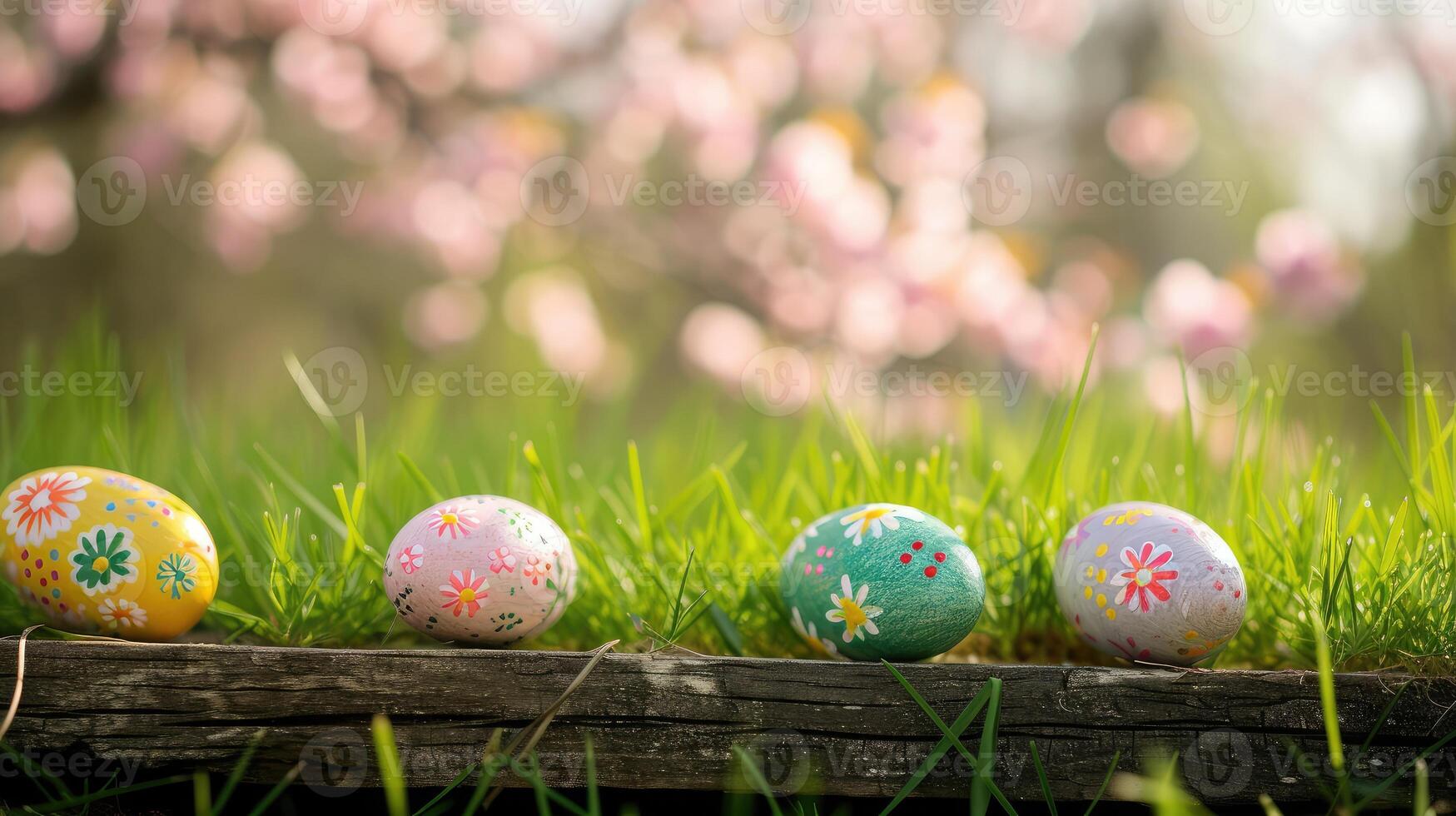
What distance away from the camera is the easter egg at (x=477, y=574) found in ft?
3.52

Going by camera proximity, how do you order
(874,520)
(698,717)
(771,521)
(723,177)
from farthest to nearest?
(723,177) < (771,521) < (874,520) < (698,717)

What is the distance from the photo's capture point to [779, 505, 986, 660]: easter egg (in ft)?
3.51

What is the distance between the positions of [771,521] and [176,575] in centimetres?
83

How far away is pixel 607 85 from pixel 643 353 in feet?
6.95

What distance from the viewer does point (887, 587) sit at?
107 centimetres

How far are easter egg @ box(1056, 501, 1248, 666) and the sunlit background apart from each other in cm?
148

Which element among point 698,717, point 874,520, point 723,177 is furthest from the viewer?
point 723,177

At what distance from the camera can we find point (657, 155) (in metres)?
5.48

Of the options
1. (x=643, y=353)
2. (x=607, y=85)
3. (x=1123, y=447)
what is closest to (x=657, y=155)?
(x=643, y=353)

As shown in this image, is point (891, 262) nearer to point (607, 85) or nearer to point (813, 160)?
point (813, 160)

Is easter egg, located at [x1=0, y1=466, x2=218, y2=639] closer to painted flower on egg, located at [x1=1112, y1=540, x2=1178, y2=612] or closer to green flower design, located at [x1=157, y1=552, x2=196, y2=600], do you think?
green flower design, located at [x1=157, y1=552, x2=196, y2=600]

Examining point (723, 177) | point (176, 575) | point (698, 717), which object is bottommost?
point (698, 717)

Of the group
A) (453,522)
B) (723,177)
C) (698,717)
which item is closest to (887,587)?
(698,717)

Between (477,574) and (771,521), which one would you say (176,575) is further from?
(771,521)
